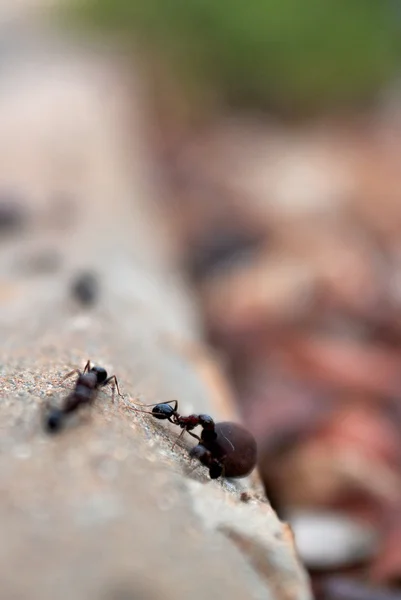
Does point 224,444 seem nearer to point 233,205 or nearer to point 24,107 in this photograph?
point 233,205

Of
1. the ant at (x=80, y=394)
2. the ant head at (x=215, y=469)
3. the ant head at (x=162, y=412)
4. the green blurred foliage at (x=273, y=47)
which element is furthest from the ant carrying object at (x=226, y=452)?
the green blurred foliage at (x=273, y=47)

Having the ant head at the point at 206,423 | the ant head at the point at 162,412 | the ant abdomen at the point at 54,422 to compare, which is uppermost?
the ant abdomen at the point at 54,422

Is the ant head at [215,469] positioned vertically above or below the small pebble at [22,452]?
below

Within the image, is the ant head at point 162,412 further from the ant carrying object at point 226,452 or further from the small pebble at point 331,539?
the small pebble at point 331,539

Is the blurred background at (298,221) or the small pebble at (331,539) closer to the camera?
the small pebble at (331,539)

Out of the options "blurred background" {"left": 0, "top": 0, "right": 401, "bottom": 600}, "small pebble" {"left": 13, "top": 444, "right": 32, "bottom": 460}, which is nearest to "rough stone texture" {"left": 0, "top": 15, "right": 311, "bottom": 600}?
"small pebble" {"left": 13, "top": 444, "right": 32, "bottom": 460}

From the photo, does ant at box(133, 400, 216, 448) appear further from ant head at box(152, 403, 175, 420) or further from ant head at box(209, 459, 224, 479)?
ant head at box(209, 459, 224, 479)
